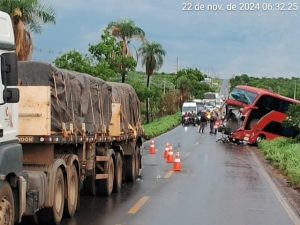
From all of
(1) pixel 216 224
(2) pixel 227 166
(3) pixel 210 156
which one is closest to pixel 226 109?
(3) pixel 210 156

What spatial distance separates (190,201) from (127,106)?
16.1ft

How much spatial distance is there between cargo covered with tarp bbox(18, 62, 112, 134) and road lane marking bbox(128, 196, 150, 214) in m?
1.81

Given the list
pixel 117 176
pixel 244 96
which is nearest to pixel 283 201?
pixel 117 176

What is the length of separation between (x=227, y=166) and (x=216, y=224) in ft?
42.2

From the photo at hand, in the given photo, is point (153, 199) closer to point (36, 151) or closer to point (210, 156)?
point (36, 151)

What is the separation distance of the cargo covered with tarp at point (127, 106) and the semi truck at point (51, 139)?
24.6 inches

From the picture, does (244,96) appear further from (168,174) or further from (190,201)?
(190,201)

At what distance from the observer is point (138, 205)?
13211mm

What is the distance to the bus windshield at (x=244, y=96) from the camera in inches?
1566

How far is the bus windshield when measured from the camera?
39.8 meters

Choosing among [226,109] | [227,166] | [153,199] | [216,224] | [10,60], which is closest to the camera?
[10,60]

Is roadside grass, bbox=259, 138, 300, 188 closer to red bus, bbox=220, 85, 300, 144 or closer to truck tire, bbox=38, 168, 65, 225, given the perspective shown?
red bus, bbox=220, 85, 300, 144

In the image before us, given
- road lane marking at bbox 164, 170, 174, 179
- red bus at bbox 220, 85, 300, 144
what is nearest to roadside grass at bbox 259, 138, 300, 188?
road lane marking at bbox 164, 170, 174, 179

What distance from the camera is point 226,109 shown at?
42.1 m
